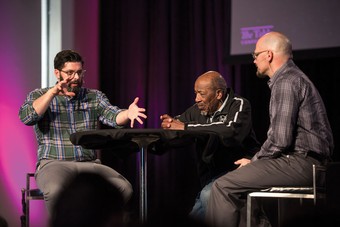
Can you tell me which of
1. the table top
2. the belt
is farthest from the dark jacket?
the belt

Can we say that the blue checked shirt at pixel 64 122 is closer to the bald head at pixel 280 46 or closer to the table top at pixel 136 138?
the table top at pixel 136 138

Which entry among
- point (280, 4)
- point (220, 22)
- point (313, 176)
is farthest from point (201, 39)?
point (313, 176)

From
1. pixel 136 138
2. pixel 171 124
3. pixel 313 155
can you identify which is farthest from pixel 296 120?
pixel 136 138

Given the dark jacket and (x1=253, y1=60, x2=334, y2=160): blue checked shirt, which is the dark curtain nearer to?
the dark jacket

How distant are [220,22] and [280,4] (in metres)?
0.60

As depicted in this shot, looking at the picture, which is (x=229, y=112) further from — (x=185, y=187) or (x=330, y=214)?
(x=330, y=214)

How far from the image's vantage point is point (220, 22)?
203 inches

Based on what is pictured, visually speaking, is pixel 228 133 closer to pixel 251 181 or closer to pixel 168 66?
pixel 251 181

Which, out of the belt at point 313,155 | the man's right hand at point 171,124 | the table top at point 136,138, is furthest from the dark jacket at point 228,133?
the belt at point 313,155

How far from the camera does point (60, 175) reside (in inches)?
130

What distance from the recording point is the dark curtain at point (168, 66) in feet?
16.8

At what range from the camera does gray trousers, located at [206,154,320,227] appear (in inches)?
117

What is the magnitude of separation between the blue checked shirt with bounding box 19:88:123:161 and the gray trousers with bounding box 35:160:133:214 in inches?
2.6

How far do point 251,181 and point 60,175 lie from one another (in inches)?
43.2
